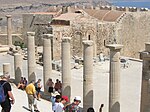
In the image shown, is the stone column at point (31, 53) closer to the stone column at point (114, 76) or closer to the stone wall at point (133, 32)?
the stone column at point (114, 76)

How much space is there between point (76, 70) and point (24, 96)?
1017 centimetres

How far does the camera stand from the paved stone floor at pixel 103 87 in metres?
15.8

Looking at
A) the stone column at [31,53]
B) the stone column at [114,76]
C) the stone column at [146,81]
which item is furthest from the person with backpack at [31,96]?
the stone column at [31,53]

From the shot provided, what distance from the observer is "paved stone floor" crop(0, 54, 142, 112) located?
52.0 feet

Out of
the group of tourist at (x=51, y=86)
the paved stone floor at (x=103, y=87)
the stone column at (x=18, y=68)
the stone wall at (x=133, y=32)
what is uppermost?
the stone wall at (x=133, y=32)

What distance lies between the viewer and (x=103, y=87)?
2139cm

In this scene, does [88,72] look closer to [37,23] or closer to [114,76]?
[114,76]

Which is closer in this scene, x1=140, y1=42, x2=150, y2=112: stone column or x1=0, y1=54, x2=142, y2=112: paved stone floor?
x1=140, y1=42, x2=150, y2=112: stone column

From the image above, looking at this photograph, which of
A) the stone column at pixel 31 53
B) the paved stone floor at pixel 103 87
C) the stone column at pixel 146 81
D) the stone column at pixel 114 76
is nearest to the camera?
the stone column at pixel 146 81

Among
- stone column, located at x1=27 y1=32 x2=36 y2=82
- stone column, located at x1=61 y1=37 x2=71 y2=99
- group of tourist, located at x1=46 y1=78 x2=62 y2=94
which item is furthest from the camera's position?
stone column, located at x1=27 y1=32 x2=36 y2=82

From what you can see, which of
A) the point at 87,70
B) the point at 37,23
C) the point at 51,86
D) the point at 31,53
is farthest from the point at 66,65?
the point at 37,23

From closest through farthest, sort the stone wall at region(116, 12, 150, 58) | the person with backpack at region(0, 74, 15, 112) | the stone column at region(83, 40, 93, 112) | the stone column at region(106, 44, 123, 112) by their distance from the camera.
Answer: the person with backpack at region(0, 74, 15, 112) → the stone column at region(106, 44, 123, 112) → the stone column at region(83, 40, 93, 112) → the stone wall at region(116, 12, 150, 58)

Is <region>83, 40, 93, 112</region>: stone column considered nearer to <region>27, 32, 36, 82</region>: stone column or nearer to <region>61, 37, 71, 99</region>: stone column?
<region>61, 37, 71, 99</region>: stone column

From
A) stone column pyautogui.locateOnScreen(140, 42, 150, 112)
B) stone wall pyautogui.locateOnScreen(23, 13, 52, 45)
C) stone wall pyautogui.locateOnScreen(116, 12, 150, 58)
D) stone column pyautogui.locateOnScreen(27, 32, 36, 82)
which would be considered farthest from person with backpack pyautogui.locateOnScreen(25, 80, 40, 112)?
stone wall pyautogui.locateOnScreen(23, 13, 52, 45)
